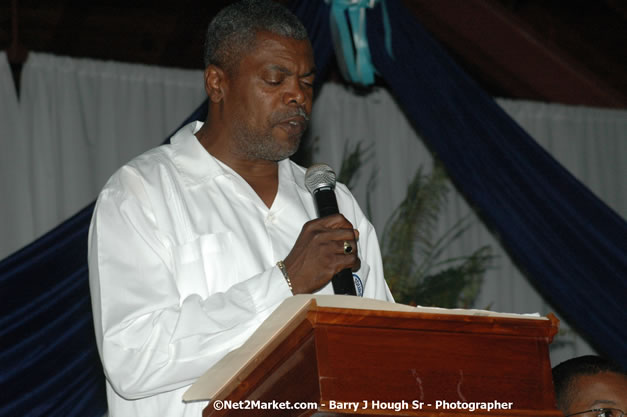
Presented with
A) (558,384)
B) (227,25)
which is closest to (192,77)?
(227,25)

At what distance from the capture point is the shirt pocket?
1.95m

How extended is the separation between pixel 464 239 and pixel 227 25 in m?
3.06

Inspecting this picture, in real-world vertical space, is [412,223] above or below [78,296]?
above

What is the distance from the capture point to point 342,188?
7.78ft

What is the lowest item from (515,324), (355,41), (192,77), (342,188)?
(515,324)

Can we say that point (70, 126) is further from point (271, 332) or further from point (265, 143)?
point (271, 332)

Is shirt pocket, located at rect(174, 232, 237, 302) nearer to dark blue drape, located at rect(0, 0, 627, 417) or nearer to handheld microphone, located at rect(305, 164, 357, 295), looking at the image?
handheld microphone, located at rect(305, 164, 357, 295)

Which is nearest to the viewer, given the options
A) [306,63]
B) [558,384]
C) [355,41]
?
[306,63]

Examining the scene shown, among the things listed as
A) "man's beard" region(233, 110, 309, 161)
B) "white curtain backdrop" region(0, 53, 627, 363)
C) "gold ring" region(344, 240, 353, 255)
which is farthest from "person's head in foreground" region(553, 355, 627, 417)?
"white curtain backdrop" region(0, 53, 627, 363)

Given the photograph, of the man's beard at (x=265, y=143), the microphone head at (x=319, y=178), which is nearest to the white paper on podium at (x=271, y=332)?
the microphone head at (x=319, y=178)

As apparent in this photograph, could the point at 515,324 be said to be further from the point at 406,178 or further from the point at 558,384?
the point at 406,178

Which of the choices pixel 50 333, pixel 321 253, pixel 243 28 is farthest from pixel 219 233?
pixel 50 333

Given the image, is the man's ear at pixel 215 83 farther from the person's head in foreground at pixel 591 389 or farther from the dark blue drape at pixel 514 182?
the person's head in foreground at pixel 591 389

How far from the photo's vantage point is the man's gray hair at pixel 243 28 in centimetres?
229
